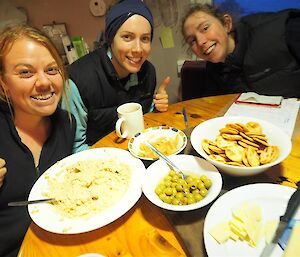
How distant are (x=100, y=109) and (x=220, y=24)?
0.95 metres

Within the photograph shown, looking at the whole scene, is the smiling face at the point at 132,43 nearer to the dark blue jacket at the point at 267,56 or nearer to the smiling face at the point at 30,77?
the smiling face at the point at 30,77

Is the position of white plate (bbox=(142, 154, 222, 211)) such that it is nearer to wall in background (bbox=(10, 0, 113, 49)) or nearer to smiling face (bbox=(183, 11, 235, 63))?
smiling face (bbox=(183, 11, 235, 63))

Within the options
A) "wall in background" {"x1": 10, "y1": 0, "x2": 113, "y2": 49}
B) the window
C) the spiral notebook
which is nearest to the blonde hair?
the spiral notebook

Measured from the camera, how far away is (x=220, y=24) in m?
1.69

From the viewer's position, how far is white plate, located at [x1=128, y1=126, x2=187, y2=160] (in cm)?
99

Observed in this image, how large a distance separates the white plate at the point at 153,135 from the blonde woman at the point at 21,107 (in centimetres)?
37

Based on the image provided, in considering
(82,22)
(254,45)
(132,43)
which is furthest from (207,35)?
(82,22)

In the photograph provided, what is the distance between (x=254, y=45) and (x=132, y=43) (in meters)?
0.82

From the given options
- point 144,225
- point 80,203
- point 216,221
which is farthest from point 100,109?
point 216,221

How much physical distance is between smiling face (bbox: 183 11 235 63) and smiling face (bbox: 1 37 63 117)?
950 millimetres

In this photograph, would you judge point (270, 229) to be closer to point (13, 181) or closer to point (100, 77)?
point (13, 181)

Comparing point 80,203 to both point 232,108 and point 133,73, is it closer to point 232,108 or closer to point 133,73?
point 232,108

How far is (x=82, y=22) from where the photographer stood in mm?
2719

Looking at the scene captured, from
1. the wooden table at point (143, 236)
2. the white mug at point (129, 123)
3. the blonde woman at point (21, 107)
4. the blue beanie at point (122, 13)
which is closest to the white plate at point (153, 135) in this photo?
the white mug at point (129, 123)
